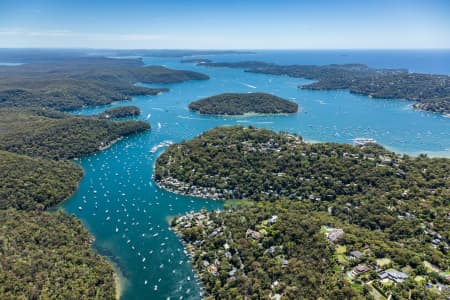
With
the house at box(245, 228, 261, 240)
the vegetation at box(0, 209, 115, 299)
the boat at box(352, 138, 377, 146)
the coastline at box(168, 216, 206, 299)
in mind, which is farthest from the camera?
the boat at box(352, 138, 377, 146)

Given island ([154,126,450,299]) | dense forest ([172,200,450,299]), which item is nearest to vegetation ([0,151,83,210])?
island ([154,126,450,299])

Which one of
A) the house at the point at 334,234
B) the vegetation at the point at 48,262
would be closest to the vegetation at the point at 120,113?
the vegetation at the point at 48,262

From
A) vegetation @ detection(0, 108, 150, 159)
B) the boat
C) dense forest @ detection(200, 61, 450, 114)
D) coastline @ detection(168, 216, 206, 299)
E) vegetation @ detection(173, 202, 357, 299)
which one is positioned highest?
dense forest @ detection(200, 61, 450, 114)

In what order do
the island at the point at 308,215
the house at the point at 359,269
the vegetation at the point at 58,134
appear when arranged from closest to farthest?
the house at the point at 359,269 → the island at the point at 308,215 → the vegetation at the point at 58,134

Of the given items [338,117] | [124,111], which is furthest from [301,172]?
[124,111]

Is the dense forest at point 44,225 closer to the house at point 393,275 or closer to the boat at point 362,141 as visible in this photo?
the house at point 393,275

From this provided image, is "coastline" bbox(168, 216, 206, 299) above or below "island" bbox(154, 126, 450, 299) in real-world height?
below

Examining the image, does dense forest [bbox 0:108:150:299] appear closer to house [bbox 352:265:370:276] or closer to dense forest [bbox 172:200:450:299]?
dense forest [bbox 172:200:450:299]
